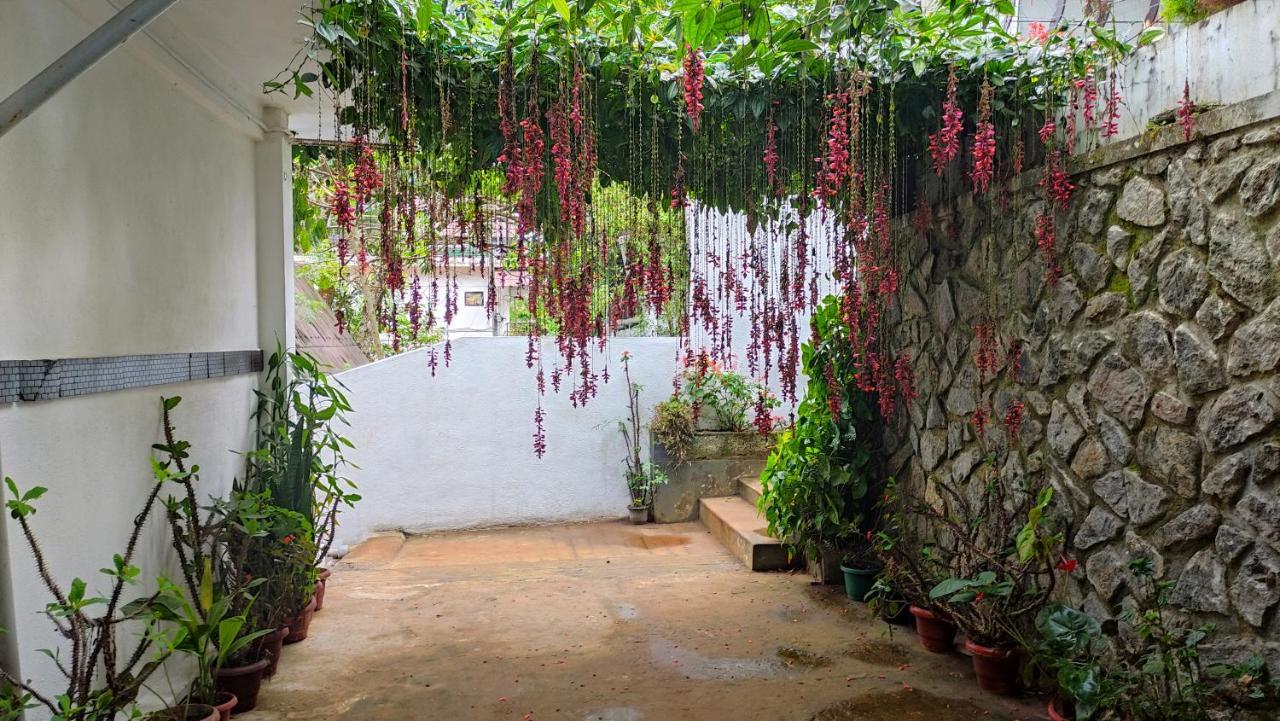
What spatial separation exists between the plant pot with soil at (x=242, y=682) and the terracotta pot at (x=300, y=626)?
577 mm

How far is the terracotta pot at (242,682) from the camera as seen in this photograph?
3.10 meters

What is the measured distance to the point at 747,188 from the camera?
3934mm

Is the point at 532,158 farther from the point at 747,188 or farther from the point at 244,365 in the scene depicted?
the point at 244,365

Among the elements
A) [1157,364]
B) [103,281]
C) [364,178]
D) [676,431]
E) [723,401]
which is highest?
[364,178]

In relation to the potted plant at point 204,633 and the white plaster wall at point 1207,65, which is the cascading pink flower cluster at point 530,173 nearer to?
the potted plant at point 204,633

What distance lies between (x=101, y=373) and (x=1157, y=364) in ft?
10.6

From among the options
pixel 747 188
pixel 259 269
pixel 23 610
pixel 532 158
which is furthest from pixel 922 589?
pixel 259 269

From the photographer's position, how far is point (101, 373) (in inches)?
104

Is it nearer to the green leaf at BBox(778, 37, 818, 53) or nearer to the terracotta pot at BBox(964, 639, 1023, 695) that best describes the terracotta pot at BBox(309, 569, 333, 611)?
the terracotta pot at BBox(964, 639, 1023, 695)

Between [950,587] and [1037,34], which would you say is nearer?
[950,587]

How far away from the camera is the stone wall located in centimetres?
232

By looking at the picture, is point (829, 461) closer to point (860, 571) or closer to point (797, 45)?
point (860, 571)

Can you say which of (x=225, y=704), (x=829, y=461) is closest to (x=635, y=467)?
(x=829, y=461)

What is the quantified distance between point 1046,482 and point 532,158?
7.24ft
